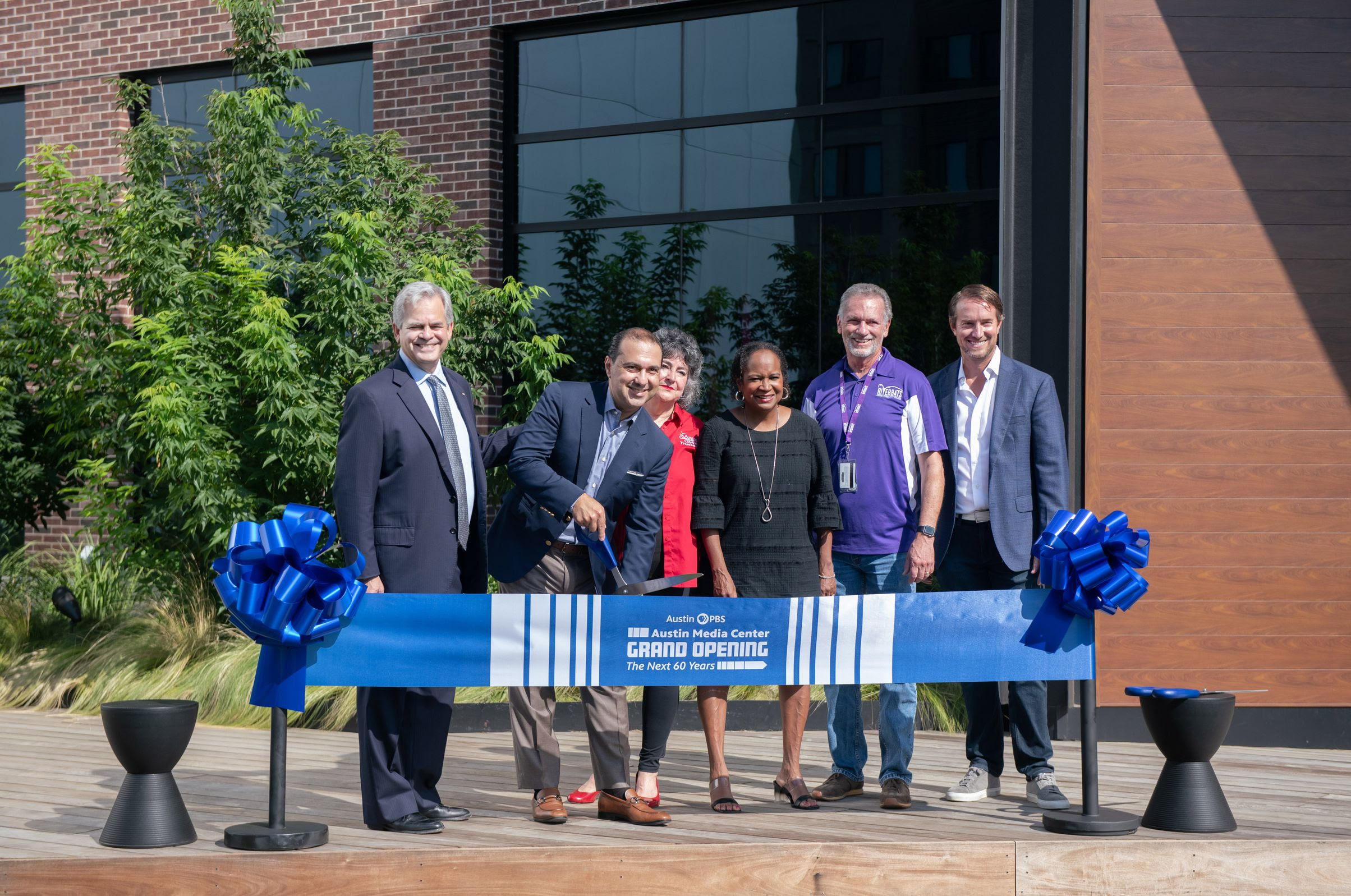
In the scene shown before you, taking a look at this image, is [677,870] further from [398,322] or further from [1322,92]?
[1322,92]

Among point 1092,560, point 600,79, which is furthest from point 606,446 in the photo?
point 600,79

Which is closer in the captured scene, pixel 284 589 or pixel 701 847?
pixel 284 589

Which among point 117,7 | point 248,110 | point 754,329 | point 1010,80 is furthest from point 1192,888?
point 117,7

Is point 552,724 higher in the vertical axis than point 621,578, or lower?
lower

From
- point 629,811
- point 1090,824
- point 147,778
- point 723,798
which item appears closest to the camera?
point 147,778

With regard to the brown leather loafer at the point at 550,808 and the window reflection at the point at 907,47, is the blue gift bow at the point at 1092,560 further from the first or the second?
the window reflection at the point at 907,47

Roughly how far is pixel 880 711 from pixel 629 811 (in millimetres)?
1159

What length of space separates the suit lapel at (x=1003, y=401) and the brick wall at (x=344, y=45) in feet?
18.0

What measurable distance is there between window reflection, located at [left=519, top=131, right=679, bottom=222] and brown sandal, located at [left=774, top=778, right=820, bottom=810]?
19.8ft

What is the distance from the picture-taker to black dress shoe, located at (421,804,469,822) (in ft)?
14.9

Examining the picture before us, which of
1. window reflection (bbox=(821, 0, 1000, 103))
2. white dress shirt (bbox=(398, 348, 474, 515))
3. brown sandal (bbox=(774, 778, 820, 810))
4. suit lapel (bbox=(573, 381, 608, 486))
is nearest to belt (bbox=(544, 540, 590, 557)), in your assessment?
suit lapel (bbox=(573, 381, 608, 486))

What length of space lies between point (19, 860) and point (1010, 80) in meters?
5.80

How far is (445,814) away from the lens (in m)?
4.59

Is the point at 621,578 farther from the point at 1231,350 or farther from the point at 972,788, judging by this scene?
the point at 1231,350
